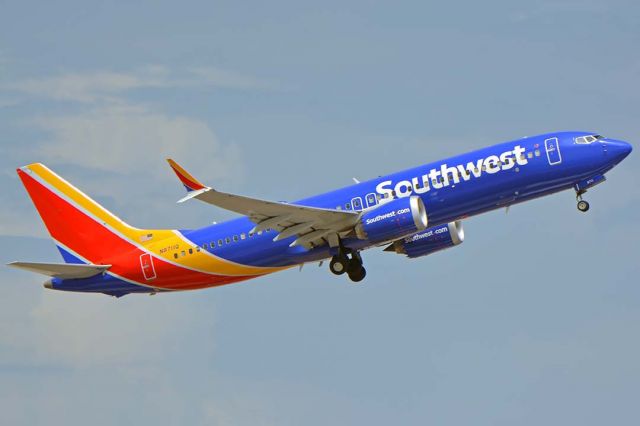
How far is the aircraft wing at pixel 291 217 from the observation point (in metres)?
55.0

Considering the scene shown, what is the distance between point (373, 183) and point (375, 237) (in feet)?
10.4

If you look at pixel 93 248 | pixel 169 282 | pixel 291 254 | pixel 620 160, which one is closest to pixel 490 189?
pixel 620 160

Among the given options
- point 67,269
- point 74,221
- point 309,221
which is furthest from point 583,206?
point 74,221

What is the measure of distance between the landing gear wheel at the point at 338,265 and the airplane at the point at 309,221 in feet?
0.19

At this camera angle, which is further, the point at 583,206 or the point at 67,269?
the point at 67,269

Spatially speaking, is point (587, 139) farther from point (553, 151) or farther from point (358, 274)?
point (358, 274)

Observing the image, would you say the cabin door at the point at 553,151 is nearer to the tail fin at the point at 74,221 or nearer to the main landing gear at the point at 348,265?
the main landing gear at the point at 348,265

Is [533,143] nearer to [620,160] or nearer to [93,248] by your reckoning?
[620,160]

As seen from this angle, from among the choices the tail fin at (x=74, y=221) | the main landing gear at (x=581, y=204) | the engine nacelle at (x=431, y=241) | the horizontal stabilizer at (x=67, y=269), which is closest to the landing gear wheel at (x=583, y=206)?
the main landing gear at (x=581, y=204)

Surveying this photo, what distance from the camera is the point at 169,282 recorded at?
63562 millimetres

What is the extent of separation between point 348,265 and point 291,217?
4.66 m

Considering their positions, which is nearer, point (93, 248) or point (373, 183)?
point (373, 183)

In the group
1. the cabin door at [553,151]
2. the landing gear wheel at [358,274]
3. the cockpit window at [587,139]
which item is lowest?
the landing gear wheel at [358,274]

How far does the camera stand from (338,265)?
60625 millimetres
